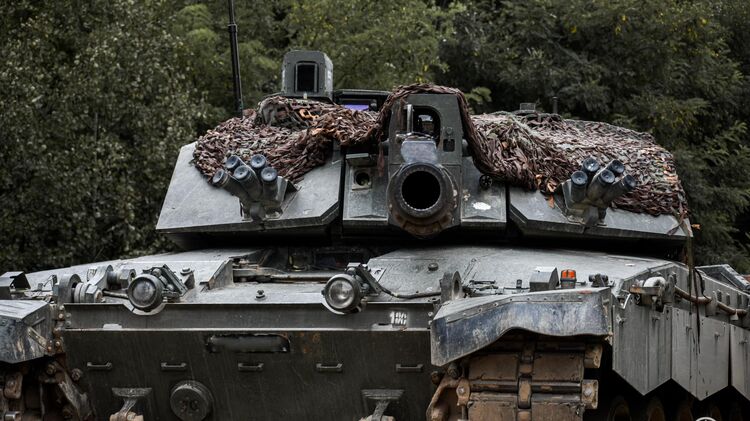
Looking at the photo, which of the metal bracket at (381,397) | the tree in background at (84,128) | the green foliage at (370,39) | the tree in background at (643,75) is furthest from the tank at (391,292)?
the tree in background at (643,75)

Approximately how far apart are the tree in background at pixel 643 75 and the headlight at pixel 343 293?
49.2ft

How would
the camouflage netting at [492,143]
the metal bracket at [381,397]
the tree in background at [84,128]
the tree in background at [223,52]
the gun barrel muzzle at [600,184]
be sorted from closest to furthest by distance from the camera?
the metal bracket at [381,397], the gun barrel muzzle at [600,184], the camouflage netting at [492,143], the tree in background at [84,128], the tree in background at [223,52]

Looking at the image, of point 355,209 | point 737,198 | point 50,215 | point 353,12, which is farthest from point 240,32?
point 355,209

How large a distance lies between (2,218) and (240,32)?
23.4 feet

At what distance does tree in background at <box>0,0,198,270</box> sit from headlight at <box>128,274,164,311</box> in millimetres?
9876

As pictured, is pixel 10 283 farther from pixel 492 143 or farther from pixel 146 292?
pixel 492 143

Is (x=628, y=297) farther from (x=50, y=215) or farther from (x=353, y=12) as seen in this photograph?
(x=353, y=12)

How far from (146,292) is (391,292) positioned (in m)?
1.77

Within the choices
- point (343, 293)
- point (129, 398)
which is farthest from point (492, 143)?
point (129, 398)

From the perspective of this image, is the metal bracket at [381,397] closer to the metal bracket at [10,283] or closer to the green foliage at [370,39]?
the metal bracket at [10,283]

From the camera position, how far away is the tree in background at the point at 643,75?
85.0 ft

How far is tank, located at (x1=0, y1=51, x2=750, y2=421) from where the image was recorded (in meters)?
10.3

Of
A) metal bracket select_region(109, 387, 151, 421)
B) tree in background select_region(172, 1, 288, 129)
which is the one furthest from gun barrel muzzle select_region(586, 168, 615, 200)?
tree in background select_region(172, 1, 288, 129)

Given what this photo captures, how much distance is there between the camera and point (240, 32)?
26500 millimetres
